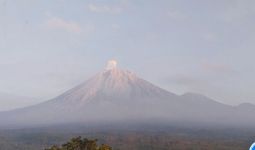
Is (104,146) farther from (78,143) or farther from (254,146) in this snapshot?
(254,146)

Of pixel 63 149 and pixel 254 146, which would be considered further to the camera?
pixel 63 149

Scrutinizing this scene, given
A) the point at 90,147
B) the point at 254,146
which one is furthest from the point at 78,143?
the point at 254,146

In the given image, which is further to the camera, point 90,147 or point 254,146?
point 90,147

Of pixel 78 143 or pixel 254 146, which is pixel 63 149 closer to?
pixel 78 143

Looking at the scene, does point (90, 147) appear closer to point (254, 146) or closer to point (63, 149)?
point (63, 149)

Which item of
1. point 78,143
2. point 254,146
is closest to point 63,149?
A: point 78,143

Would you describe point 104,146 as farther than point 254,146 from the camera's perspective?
Yes

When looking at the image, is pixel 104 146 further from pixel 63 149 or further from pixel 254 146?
pixel 254 146
